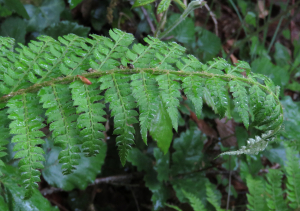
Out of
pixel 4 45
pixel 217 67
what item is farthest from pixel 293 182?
pixel 4 45

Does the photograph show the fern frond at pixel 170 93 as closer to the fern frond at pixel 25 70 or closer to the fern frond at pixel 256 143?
the fern frond at pixel 256 143

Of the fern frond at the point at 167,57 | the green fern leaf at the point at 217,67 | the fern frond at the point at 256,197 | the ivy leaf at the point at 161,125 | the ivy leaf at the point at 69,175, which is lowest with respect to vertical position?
the fern frond at the point at 256,197

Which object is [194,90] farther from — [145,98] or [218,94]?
[145,98]

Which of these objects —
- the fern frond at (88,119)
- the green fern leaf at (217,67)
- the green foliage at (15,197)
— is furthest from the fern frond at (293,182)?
the green foliage at (15,197)

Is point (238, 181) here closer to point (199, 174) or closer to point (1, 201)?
point (199, 174)

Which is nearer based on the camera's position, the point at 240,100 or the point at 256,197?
the point at 240,100

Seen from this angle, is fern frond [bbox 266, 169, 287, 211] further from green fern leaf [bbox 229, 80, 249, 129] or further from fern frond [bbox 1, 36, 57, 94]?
fern frond [bbox 1, 36, 57, 94]

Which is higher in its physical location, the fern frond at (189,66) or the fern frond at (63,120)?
the fern frond at (189,66)
